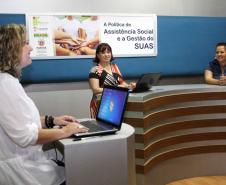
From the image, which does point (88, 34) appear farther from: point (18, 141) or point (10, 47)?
point (18, 141)

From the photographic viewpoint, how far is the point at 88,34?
14.3ft

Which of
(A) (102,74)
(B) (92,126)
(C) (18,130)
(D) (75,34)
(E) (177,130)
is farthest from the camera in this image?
(D) (75,34)

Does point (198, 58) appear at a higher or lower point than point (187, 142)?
higher

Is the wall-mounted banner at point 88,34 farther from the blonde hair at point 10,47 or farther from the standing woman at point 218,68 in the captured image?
the blonde hair at point 10,47

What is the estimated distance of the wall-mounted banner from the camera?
414cm

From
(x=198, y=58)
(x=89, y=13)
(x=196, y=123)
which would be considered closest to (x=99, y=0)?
(x=89, y=13)

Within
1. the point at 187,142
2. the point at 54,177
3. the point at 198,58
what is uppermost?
the point at 198,58

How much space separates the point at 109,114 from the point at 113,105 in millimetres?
67

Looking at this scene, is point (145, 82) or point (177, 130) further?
point (177, 130)

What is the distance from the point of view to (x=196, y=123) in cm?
360

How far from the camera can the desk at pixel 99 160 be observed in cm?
174

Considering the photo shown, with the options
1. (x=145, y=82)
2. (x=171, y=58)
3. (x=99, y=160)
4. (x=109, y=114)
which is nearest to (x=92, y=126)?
(x=109, y=114)

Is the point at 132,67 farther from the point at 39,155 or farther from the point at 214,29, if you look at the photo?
the point at 39,155

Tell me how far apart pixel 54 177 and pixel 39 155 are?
147mm
